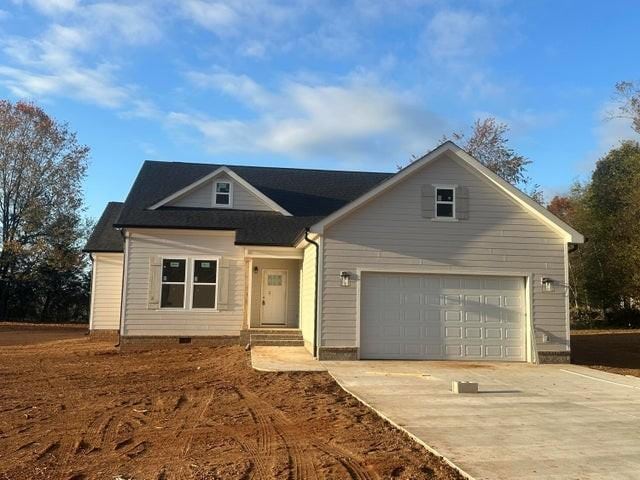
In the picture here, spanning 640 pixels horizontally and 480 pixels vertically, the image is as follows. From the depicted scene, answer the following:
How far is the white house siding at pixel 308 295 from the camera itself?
563 inches

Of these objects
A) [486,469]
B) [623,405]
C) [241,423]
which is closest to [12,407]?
[241,423]

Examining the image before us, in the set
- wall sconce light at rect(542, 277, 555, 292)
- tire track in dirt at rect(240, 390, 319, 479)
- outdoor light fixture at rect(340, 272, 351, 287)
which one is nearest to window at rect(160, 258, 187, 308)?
outdoor light fixture at rect(340, 272, 351, 287)

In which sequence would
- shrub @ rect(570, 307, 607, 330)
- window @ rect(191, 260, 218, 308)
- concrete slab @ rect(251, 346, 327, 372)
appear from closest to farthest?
concrete slab @ rect(251, 346, 327, 372) < window @ rect(191, 260, 218, 308) < shrub @ rect(570, 307, 607, 330)

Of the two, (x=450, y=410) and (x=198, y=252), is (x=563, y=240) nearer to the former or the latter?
(x=450, y=410)

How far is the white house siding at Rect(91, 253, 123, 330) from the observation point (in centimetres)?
1955

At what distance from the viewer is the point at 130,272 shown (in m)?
16.6

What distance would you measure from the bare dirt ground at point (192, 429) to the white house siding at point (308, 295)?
2614 mm

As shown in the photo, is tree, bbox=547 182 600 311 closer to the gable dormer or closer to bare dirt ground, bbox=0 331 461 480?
the gable dormer

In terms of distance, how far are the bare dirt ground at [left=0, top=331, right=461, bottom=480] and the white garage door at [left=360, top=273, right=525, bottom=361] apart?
115 inches

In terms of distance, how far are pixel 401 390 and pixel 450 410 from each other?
1641mm

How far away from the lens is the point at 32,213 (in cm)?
3294

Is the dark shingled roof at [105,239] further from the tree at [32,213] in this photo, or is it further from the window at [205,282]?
the tree at [32,213]

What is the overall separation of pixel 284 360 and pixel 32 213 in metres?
25.6

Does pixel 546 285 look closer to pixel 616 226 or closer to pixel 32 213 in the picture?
pixel 616 226
